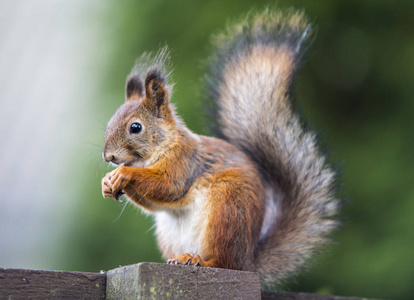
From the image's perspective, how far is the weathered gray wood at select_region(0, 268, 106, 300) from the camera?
2.96ft

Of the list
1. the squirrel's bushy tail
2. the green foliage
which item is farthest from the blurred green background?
the squirrel's bushy tail

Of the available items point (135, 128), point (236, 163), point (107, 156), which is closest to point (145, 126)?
point (135, 128)

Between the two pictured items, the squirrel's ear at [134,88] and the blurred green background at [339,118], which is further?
the blurred green background at [339,118]

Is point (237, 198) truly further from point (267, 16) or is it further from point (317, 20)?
point (317, 20)

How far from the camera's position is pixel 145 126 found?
1.30m

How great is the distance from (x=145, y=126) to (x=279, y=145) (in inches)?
16.5

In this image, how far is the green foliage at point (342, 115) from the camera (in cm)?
207

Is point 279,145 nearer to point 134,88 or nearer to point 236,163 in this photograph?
point 236,163

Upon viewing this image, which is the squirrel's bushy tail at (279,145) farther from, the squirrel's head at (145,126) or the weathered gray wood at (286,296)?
the squirrel's head at (145,126)

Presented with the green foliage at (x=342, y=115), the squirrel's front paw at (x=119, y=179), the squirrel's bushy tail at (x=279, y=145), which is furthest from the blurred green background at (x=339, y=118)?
the squirrel's front paw at (x=119, y=179)

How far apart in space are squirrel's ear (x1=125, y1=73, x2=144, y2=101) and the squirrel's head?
82 mm

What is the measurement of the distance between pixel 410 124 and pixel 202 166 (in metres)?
1.26

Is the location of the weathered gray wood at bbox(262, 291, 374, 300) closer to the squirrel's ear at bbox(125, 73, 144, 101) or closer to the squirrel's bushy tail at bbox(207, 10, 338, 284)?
the squirrel's bushy tail at bbox(207, 10, 338, 284)

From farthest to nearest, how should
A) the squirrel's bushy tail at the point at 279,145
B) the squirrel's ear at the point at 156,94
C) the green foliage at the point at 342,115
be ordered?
the green foliage at the point at 342,115 → the squirrel's bushy tail at the point at 279,145 → the squirrel's ear at the point at 156,94
